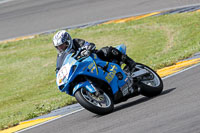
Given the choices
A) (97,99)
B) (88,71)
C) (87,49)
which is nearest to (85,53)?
(87,49)

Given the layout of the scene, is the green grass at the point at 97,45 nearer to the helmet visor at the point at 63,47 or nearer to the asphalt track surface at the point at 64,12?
the asphalt track surface at the point at 64,12

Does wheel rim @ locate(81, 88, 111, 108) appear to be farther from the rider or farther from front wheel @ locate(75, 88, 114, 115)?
the rider

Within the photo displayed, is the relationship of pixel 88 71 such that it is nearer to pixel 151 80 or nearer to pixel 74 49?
pixel 74 49

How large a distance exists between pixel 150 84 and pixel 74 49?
1626 mm

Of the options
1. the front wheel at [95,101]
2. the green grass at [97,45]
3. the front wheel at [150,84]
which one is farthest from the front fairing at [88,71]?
the green grass at [97,45]

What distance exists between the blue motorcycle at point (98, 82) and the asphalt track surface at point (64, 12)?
444 inches

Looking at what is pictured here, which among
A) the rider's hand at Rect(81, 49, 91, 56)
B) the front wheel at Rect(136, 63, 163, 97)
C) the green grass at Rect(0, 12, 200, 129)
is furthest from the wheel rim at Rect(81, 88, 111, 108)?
the green grass at Rect(0, 12, 200, 129)

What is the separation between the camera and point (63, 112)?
346 inches

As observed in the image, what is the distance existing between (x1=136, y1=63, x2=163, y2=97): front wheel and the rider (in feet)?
1.75

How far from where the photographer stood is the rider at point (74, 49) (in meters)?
7.65

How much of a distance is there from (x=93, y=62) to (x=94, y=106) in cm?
85

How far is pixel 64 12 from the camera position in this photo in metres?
22.2

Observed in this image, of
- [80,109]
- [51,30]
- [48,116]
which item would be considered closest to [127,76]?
[80,109]

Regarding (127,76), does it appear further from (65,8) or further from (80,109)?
(65,8)
